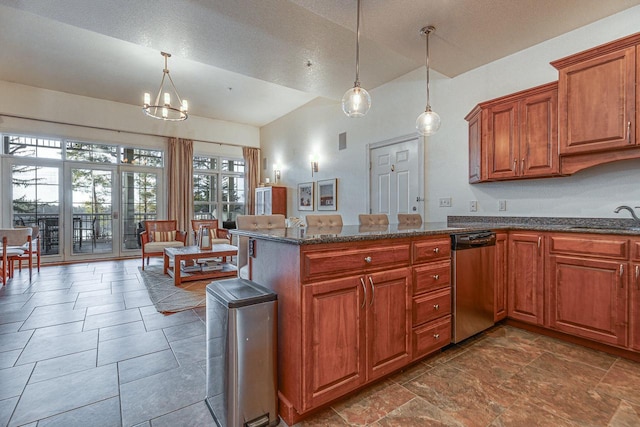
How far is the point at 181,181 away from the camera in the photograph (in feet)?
23.4

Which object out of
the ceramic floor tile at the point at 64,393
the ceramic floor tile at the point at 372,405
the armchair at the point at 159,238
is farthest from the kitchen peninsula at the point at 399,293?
the armchair at the point at 159,238

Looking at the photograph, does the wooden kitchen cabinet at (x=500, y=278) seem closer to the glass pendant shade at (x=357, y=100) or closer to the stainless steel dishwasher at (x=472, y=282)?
the stainless steel dishwasher at (x=472, y=282)

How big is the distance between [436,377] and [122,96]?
23.7 ft

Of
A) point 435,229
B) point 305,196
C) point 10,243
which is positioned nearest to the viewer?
point 435,229

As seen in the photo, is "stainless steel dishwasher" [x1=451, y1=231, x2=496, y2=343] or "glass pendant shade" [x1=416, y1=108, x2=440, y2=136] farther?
"glass pendant shade" [x1=416, y1=108, x2=440, y2=136]

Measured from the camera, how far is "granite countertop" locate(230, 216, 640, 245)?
1593 mm

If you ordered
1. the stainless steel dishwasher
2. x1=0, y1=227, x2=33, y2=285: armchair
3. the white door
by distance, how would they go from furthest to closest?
the white door
x1=0, y1=227, x2=33, y2=285: armchair
the stainless steel dishwasher

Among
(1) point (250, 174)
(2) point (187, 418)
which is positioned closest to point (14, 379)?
(2) point (187, 418)

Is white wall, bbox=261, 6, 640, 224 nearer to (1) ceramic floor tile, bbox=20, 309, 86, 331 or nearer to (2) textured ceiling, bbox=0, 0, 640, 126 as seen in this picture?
(2) textured ceiling, bbox=0, 0, 640, 126

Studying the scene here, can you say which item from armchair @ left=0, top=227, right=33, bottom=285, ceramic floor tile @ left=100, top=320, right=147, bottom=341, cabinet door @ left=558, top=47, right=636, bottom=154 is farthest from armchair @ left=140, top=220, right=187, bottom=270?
cabinet door @ left=558, top=47, right=636, bottom=154

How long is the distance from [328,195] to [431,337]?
13.7 feet

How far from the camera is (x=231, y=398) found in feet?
4.51

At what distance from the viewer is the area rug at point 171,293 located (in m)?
3.28

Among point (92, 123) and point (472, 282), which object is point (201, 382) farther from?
point (92, 123)
